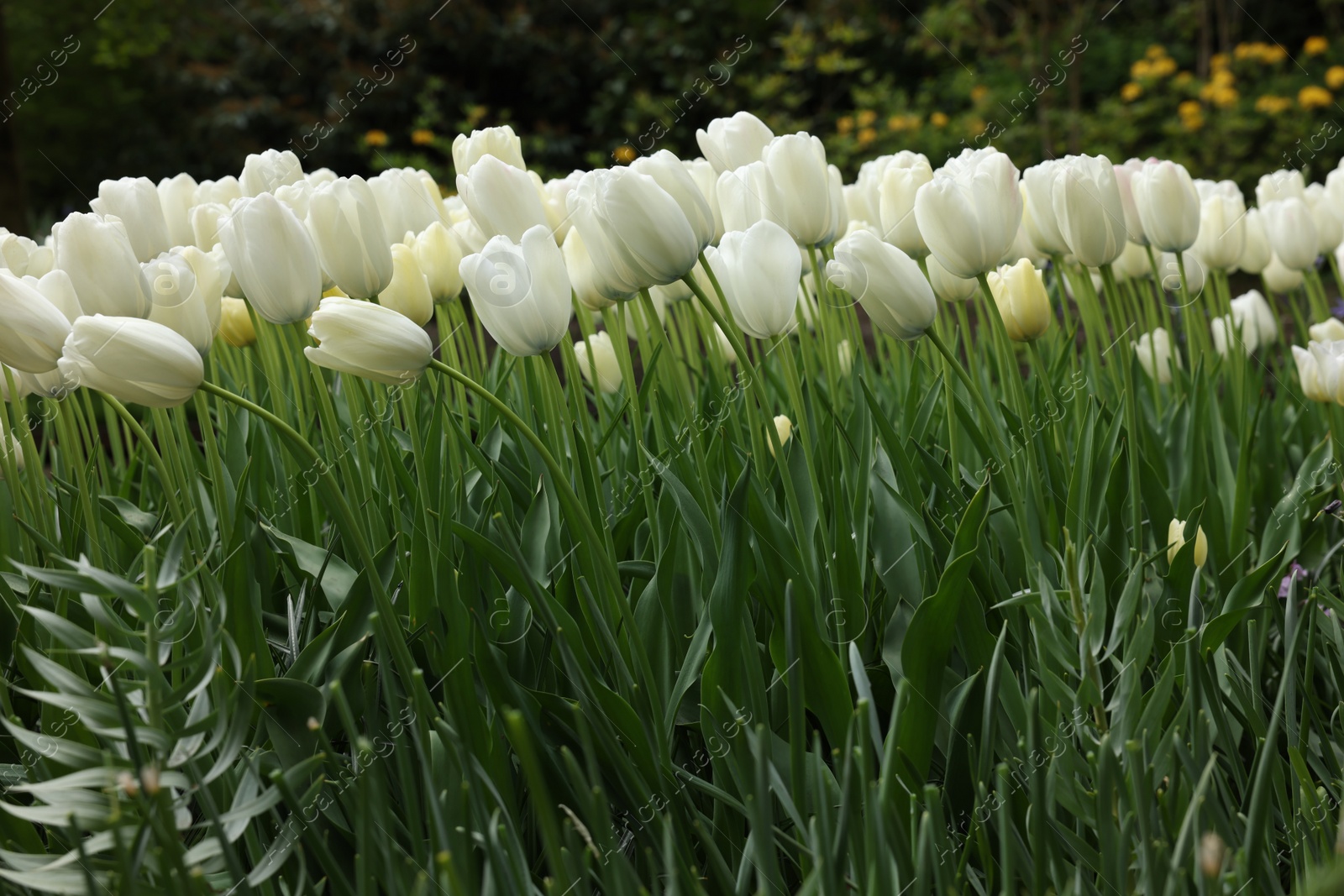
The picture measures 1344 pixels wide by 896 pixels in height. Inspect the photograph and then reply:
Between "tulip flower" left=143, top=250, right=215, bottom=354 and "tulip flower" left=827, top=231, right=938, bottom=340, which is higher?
"tulip flower" left=143, top=250, right=215, bottom=354

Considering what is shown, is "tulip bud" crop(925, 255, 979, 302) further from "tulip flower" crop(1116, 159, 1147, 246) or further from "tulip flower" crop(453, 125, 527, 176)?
"tulip flower" crop(453, 125, 527, 176)

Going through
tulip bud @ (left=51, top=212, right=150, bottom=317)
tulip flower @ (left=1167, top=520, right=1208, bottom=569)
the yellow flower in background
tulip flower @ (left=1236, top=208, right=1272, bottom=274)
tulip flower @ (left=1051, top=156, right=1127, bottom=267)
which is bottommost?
the yellow flower in background

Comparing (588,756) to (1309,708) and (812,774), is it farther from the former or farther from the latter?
(1309,708)

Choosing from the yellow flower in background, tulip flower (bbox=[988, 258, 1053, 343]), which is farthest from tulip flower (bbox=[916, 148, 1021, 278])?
the yellow flower in background

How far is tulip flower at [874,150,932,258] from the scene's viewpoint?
5.43 ft

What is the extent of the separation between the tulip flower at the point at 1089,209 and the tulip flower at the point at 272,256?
98 cm

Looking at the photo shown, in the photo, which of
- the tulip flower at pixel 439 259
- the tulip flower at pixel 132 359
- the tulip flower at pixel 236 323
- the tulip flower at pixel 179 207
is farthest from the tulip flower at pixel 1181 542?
the tulip flower at pixel 179 207

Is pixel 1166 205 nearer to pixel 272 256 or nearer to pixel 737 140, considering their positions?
pixel 737 140

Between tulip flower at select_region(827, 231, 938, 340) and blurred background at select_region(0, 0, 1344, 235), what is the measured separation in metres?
7.09

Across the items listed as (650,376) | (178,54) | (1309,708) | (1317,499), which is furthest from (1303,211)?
(178,54)

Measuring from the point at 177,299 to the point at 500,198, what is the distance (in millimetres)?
432

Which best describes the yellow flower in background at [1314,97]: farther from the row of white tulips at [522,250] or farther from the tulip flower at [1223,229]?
the row of white tulips at [522,250]

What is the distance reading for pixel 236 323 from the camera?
1.83 m

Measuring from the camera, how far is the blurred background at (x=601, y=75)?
845cm
